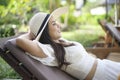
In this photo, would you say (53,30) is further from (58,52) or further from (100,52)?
(100,52)

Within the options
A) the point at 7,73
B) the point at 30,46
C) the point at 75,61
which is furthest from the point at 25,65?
the point at 7,73

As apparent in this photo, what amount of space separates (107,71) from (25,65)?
99cm

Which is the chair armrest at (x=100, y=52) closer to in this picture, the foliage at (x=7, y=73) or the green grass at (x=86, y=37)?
the foliage at (x=7, y=73)

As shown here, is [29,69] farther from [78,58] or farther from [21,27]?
[21,27]

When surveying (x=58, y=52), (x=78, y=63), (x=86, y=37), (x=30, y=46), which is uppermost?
(x=30, y=46)

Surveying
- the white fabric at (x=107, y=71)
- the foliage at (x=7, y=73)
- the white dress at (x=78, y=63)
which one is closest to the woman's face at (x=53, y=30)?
the white dress at (x=78, y=63)

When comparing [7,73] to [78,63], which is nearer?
[78,63]

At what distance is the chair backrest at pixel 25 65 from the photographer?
338 centimetres

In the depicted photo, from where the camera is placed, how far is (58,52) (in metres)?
3.80

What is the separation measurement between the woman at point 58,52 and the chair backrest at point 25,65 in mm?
171

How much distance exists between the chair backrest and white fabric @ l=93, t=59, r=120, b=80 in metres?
0.54

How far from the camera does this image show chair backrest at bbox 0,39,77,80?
3.38m

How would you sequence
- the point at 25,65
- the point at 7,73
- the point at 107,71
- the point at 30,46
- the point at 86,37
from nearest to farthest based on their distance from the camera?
the point at 25,65 < the point at 30,46 < the point at 107,71 < the point at 7,73 < the point at 86,37

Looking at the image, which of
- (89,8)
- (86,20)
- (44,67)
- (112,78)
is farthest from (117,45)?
(89,8)
